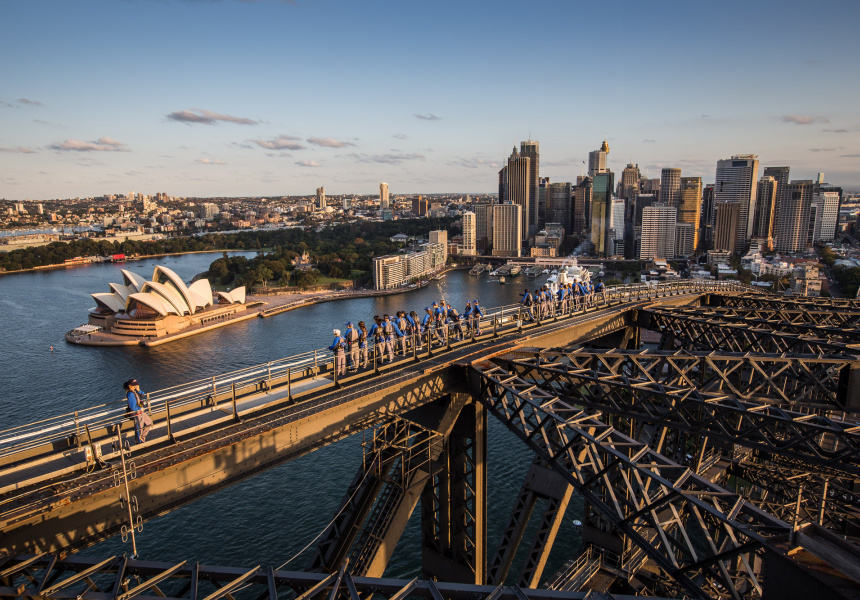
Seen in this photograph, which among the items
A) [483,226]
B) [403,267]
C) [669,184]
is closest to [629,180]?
[669,184]

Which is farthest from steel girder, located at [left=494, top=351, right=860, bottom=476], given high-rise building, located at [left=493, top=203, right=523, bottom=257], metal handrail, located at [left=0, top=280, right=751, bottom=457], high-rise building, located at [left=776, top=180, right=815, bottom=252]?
high-rise building, located at [left=776, top=180, right=815, bottom=252]

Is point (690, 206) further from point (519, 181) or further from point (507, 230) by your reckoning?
point (519, 181)

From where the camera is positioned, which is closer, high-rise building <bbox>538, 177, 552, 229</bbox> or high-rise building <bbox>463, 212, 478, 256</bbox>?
high-rise building <bbox>463, 212, 478, 256</bbox>

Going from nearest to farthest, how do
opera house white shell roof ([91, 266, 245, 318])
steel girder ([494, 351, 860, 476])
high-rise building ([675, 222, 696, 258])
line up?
1. steel girder ([494, 351, 860, 476])
2. opera house white shell roof ([91, 266, 245, 318])
3. high-rise building ([675, 222, 696, 258])

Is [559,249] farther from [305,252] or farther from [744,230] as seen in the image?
[305,252]

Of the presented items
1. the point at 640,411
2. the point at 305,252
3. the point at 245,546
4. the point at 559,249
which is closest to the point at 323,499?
the point at 245,546

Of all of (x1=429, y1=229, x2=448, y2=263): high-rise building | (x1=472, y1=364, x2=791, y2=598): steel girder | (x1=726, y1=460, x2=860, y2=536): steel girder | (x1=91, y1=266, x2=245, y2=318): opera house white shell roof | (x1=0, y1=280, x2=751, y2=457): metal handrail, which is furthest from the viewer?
(x1=429, y1=229, x2=448, y2=263): high-rise building

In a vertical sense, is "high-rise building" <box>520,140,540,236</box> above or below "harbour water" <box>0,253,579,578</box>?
above

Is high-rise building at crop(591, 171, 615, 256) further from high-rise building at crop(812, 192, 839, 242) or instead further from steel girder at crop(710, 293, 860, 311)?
steel girder at crop(710, 293, 860, 311)
